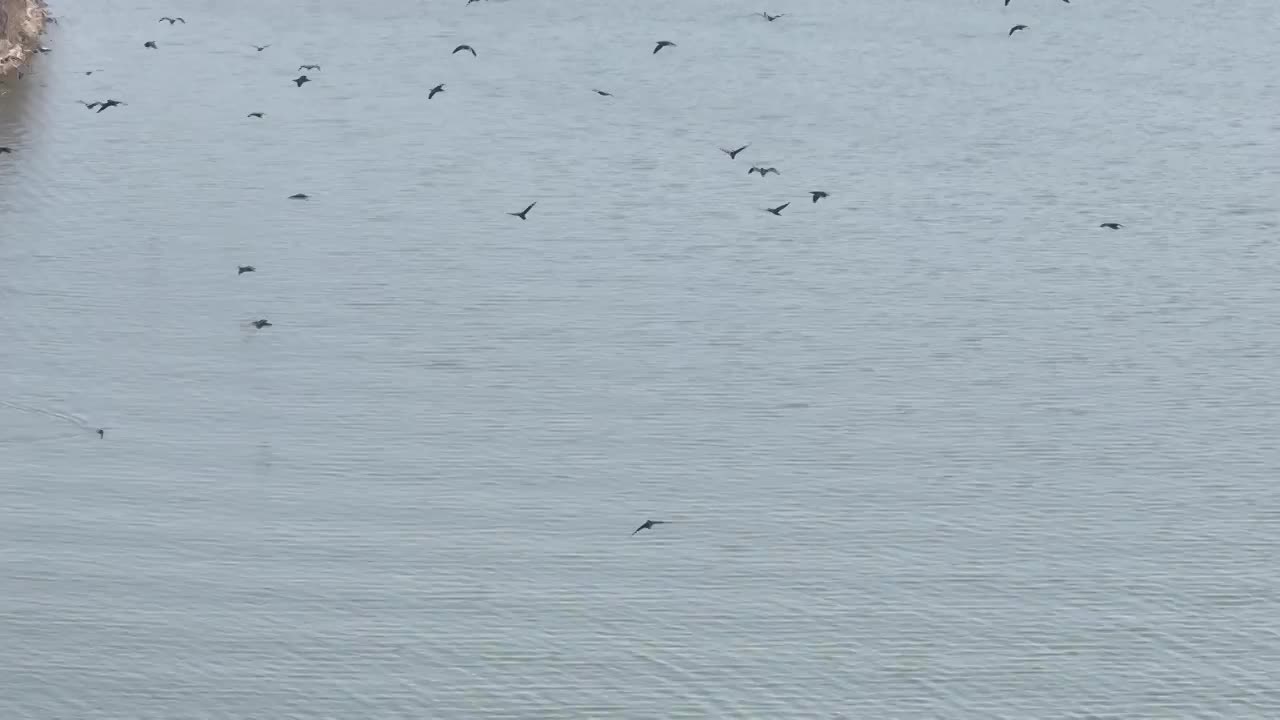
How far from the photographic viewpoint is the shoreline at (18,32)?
271 feet

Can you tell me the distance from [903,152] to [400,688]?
41.2 m

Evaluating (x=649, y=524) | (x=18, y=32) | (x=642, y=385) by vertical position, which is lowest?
(x=642, y=385)

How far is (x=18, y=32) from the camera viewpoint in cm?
8488

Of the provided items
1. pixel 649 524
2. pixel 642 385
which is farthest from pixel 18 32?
pixel 649 524

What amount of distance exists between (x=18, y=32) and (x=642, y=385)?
43.9 metres

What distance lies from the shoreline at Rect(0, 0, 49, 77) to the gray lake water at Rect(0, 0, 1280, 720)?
1320 millimetres

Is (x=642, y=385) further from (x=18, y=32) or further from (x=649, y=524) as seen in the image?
(x=18, y=32)

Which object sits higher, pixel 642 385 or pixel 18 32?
pixel 18 32

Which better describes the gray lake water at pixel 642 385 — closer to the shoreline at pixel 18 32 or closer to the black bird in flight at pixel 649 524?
the black bird in flight at pixel 649 524

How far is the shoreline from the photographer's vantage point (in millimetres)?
82688

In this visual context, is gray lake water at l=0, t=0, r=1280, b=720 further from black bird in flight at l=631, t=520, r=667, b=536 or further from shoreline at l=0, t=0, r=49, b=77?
shoreline at l=0, t=0, r=49, b=77

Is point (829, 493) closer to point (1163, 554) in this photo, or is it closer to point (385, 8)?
point (1163, 554)

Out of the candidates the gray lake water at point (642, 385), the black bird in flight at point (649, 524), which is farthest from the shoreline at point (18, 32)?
the black bird in flight at point (649, 524)

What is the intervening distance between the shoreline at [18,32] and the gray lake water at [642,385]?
1320 millimetres
